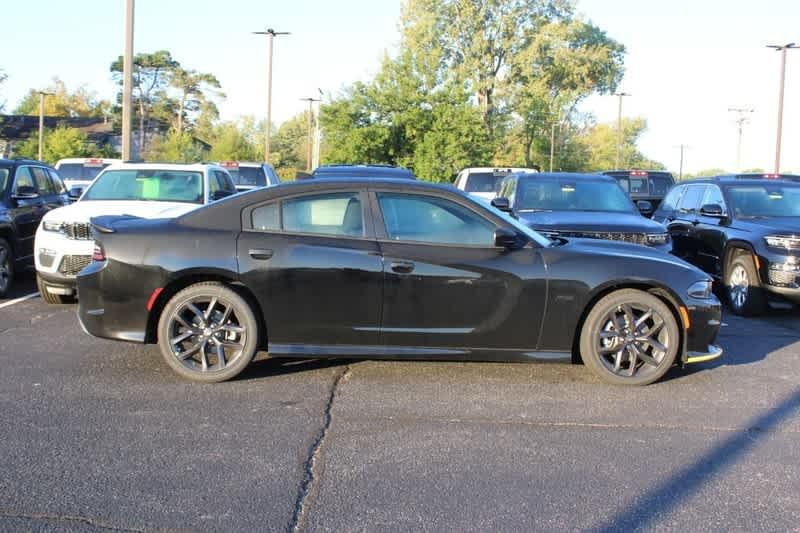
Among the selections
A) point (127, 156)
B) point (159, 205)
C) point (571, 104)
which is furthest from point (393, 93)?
point (159, 205)

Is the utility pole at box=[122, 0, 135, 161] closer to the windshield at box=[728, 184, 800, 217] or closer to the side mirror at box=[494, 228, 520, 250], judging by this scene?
the windshield at box=[728, 184, 800, 217]

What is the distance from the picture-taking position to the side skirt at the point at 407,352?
233 inches

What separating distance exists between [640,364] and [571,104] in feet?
177

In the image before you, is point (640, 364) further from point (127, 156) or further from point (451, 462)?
point (127, 156)

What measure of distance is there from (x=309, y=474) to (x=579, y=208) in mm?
7094

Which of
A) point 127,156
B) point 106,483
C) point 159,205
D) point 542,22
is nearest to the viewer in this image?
point 106,483

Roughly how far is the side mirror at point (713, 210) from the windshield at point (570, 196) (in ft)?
2.95

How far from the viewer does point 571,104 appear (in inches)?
2272

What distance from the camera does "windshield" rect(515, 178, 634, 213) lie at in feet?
34.4

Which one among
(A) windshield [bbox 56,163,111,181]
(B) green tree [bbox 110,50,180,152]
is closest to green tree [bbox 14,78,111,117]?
(B) green tree [bbox 110,50,180,152]

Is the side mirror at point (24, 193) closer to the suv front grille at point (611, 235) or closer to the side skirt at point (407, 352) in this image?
the side skirt at point (407, 352)

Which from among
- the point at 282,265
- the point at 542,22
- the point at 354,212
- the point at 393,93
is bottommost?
the point at 282,265

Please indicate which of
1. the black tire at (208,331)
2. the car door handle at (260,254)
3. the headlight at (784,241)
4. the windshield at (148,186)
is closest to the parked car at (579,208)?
the headlight at (784,241)

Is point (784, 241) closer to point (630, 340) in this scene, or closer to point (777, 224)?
point (777, 224)
